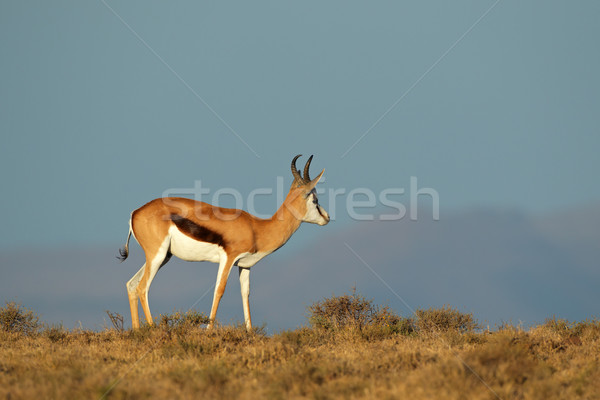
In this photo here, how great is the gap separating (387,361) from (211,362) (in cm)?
315

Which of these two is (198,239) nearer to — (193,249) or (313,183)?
(193,249)

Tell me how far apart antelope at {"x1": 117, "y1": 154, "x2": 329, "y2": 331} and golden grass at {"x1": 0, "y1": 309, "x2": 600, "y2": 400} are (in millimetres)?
1411

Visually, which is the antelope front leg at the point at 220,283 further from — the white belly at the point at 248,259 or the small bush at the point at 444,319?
the small bush at the point at 444,319

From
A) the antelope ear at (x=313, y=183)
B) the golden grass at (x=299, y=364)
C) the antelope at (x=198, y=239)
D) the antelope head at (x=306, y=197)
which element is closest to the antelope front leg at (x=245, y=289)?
the antelope at (x=198, y=239)

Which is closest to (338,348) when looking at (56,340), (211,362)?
(211,362)

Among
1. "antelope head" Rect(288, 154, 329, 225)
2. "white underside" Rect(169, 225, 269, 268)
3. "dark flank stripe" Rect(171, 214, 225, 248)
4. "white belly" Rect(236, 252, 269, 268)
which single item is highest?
"antelope head" Rect(288, 154, 329, 225)

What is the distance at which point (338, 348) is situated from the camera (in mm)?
13367

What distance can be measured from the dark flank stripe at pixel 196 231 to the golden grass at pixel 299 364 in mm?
2112

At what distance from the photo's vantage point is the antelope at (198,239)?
52.4 ft

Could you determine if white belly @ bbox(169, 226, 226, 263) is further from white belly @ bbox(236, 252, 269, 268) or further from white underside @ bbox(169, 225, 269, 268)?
white belly @ bbox(236, 252, 269, 268)

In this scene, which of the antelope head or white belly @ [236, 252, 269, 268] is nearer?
white belly @ [236, 252, 269, 268]

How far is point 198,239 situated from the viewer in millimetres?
16078

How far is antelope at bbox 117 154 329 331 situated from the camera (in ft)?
52.4

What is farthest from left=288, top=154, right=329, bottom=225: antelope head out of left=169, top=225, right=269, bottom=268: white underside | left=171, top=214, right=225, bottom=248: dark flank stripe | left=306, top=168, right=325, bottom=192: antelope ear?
left=171, top=214, right=225, bottom=248: dark flank stripe
